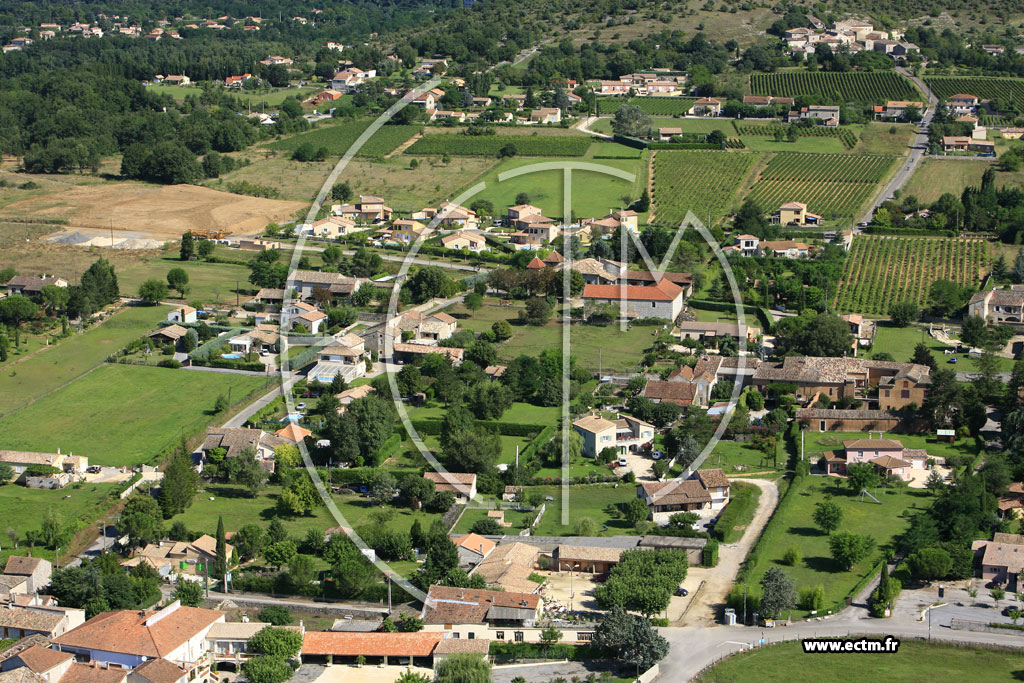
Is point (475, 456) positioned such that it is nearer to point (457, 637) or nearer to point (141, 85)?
point (457, 637)

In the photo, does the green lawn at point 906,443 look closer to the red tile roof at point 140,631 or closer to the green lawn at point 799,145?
the red tile roof at point 140,631

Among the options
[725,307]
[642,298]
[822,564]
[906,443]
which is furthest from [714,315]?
[822,564]

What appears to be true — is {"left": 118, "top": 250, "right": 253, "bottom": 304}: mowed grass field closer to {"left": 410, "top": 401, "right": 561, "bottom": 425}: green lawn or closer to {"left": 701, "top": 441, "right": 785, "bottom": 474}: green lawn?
{"left": 410, "top": 401, "right": 561, "bottom": 425}: green lawn

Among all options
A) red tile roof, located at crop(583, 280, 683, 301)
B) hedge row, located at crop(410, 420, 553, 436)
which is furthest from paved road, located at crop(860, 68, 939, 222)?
hedge row, located at crop(410, 420, 553, 436)

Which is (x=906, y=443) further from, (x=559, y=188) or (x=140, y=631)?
(x=559, y=188)

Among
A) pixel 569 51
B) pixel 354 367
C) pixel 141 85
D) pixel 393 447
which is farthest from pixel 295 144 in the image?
pixel 393 447

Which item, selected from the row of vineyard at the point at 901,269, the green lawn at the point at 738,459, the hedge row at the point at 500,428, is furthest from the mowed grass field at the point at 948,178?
the hedge row at the point at 500,428
